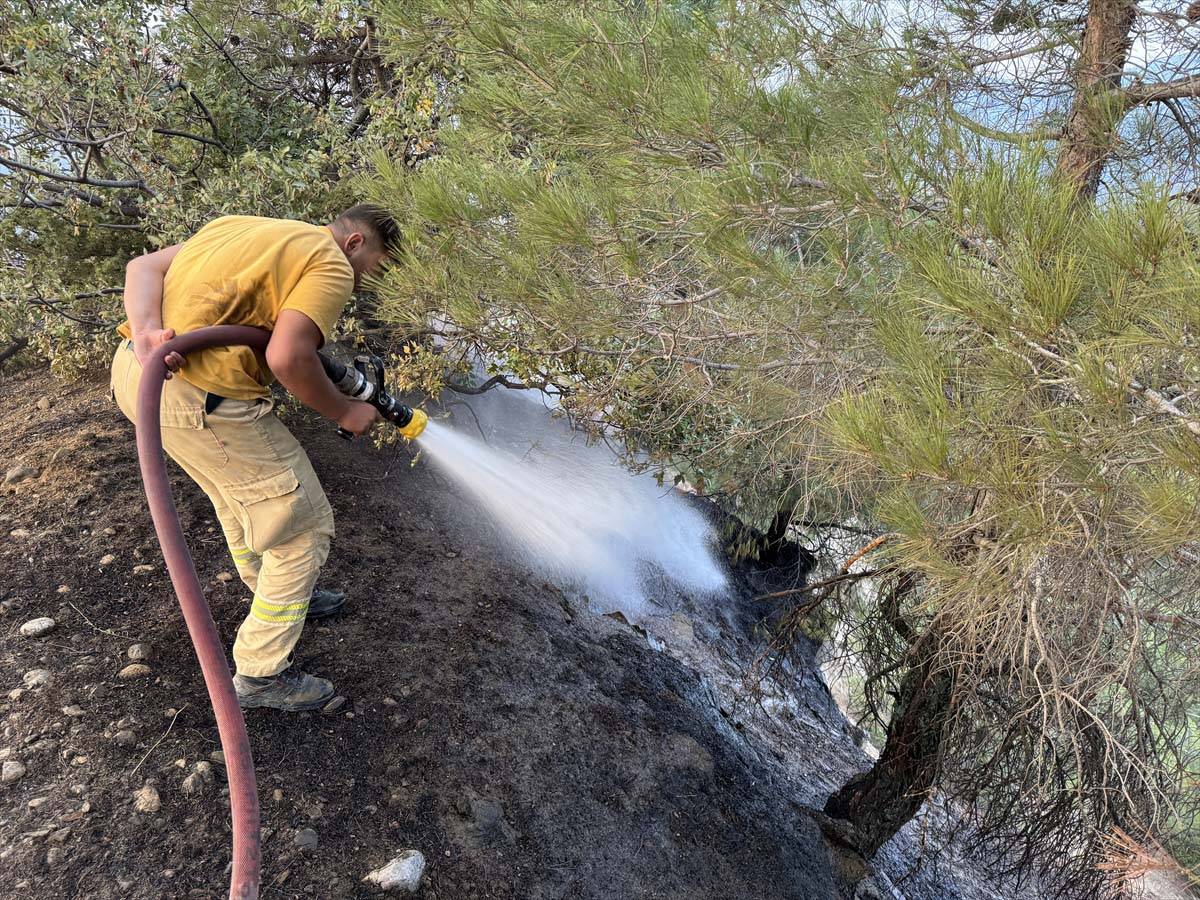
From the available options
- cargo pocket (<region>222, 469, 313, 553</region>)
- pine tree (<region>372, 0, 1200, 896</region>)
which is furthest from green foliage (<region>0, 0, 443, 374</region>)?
cargo pocket (<region>222, 469, 313, 553</region>)

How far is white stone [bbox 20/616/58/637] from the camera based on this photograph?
254cm

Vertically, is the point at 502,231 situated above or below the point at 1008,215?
below

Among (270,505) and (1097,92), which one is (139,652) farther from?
(1097,92)

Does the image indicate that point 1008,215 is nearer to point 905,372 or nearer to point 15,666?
point 905,372

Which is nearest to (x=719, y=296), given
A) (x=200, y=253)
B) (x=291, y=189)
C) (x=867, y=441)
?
(x=867, y=441)

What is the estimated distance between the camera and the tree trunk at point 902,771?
329 cm

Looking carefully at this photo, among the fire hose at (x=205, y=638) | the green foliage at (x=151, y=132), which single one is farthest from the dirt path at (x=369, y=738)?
the green foliage at (x=151, y=132)

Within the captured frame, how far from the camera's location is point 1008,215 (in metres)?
1.51

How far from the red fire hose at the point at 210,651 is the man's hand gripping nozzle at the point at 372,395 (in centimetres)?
57

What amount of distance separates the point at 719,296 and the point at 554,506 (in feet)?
11.6

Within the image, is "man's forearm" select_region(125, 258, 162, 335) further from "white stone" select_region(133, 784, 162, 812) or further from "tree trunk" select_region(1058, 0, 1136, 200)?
"tree trunk" select_region(1058, 0, 1136, 200)

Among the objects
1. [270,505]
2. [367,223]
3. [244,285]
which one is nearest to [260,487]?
[270,505]

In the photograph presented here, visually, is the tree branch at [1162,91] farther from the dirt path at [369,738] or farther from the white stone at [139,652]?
the white stone at [139,652]

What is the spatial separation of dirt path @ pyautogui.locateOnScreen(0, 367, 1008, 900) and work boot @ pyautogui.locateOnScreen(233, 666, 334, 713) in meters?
0.05
